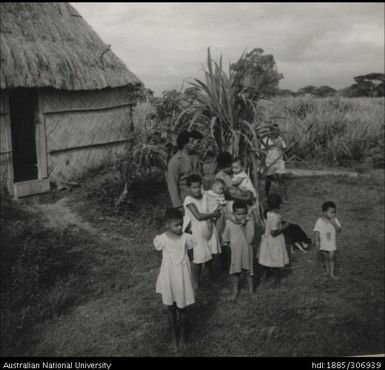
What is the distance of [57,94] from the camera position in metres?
8.84

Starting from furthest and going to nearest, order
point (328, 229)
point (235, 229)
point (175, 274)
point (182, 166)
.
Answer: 1. point (328, 229)
2. point (182, 166)
3. point (235, 229)
4. point (175, 274)

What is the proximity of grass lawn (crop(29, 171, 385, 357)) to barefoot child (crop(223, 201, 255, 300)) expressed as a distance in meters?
0.24

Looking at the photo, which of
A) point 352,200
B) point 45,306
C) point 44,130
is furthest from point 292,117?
point 45,306

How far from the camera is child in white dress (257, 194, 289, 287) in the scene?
4895 mm

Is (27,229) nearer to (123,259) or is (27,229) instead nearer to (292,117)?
(123,259)

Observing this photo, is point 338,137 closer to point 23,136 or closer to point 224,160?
point 23,136

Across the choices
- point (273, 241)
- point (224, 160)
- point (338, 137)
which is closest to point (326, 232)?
point (273, 241)

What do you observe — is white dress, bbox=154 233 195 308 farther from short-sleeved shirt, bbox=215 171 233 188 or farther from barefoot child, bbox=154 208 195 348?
short-sleeved shirt, bbox=215 171 233 188

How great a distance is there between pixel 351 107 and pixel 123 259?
13502mm

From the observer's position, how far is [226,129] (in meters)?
6.43

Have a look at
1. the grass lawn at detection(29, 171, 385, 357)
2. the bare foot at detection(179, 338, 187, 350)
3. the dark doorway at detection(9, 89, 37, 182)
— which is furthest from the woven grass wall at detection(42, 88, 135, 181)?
the bare foot at detection(179, 338, 187, 350)

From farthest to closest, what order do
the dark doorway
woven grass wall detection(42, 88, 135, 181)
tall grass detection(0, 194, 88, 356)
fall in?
the dark doorway → woven grass wall detection(42, 88, 135, 181) → tall grass detection(0, 194, 88, 356)

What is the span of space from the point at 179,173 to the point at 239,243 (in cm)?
102

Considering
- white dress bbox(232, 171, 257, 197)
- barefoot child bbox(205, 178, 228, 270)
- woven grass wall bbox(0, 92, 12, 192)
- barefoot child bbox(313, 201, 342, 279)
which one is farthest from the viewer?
woven grass wall bbox(0, 92, 12, 192)
